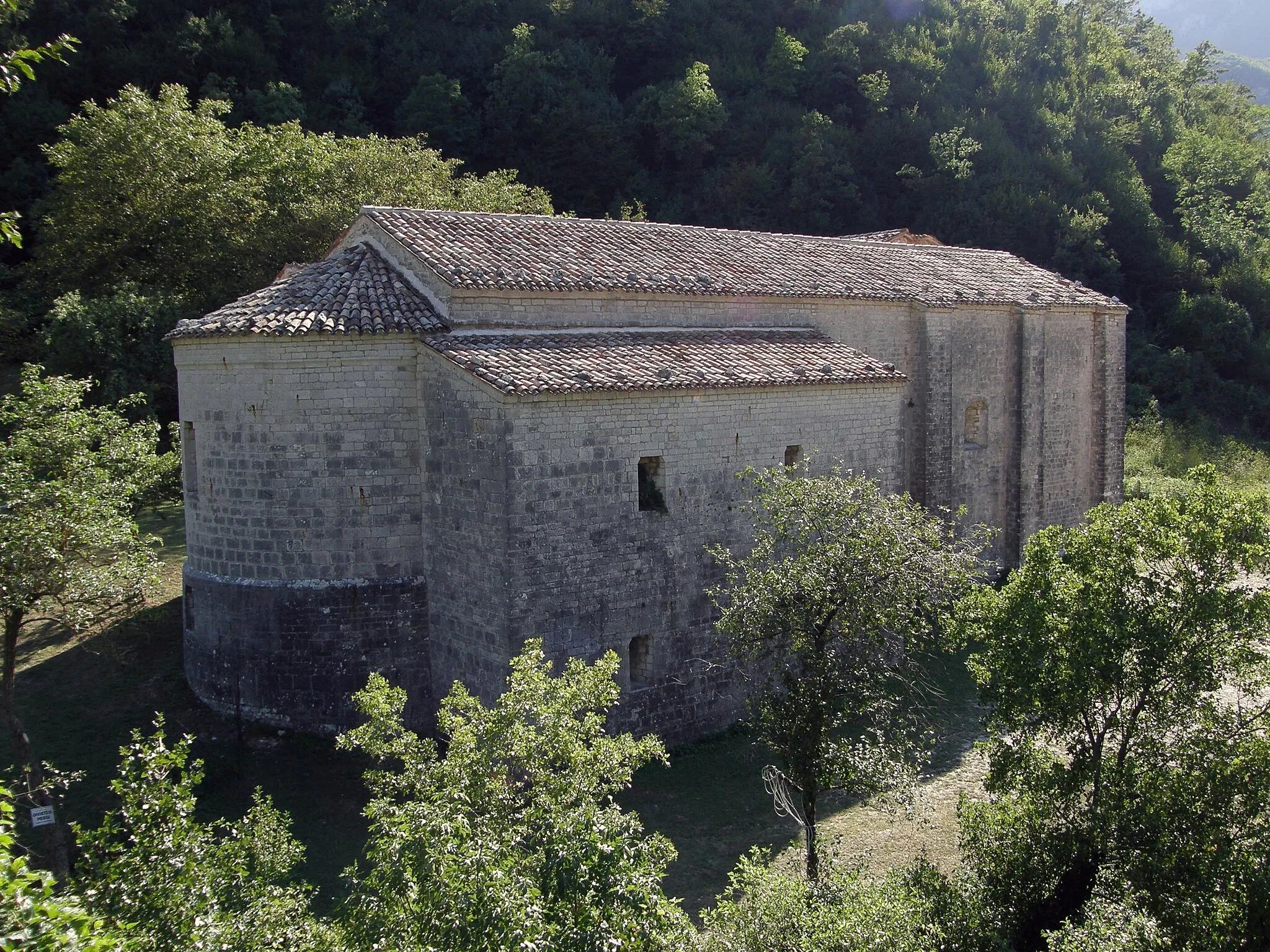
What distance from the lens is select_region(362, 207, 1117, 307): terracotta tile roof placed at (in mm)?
15484

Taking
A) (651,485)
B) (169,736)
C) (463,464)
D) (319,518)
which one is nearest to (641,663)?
(651,485)

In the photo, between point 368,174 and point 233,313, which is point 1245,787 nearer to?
point 233,313

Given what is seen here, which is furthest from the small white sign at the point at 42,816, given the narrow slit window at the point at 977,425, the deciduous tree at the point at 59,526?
the narrow slit window at the point at 977,425

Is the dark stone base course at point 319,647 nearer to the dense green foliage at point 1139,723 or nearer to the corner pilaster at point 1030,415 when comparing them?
the dense green foliage at point 1139,723

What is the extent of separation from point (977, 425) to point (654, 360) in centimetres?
1050

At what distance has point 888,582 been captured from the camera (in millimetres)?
10414

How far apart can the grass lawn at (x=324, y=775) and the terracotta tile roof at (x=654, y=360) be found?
5434 mm

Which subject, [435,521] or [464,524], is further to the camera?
[435,521]

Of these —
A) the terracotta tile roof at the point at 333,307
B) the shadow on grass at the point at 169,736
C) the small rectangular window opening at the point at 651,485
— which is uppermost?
the terracotta tile roof at the point at 333,307

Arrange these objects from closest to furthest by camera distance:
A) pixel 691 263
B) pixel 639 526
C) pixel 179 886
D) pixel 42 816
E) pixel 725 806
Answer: pixel 179 886, pixel 42 816, pixel 725 806, pixel 639 526, pixel 691 263

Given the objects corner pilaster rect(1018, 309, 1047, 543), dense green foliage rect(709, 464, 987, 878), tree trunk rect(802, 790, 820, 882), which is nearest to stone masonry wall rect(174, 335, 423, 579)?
dense green foliage rect(709, 464, 987, 878)

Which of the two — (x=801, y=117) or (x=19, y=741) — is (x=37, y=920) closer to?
(x=19, y=741)

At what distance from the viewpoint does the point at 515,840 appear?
674 cm

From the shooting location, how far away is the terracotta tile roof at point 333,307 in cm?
1388
